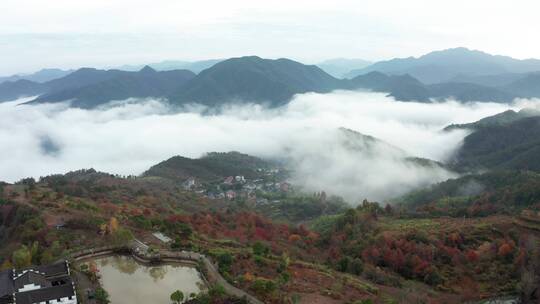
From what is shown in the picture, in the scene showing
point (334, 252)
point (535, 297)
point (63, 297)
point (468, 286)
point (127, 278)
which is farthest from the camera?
point (334, 252)

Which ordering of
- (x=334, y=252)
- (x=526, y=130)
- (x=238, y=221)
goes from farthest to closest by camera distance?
(x=526, y=130)
(x=238, y=221)
(x=334, y=252)

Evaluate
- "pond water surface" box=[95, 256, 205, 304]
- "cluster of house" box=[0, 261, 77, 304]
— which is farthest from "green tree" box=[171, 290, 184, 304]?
"cluster of house" box=[0, 261, 77, 304]

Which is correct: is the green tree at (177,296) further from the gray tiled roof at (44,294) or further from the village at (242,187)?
the village at (242,187)

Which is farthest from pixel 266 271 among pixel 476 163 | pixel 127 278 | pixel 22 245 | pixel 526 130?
pixel 526 130

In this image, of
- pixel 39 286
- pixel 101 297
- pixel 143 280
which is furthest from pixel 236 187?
pixel 101 297

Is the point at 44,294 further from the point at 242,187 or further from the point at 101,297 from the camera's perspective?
the point at 242,187

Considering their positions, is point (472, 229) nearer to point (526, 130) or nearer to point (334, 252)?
point (334, 252)

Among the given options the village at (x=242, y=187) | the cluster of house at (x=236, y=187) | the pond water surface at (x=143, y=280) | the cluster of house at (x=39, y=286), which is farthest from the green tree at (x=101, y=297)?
the cluster of house at (x=236, y=187)
